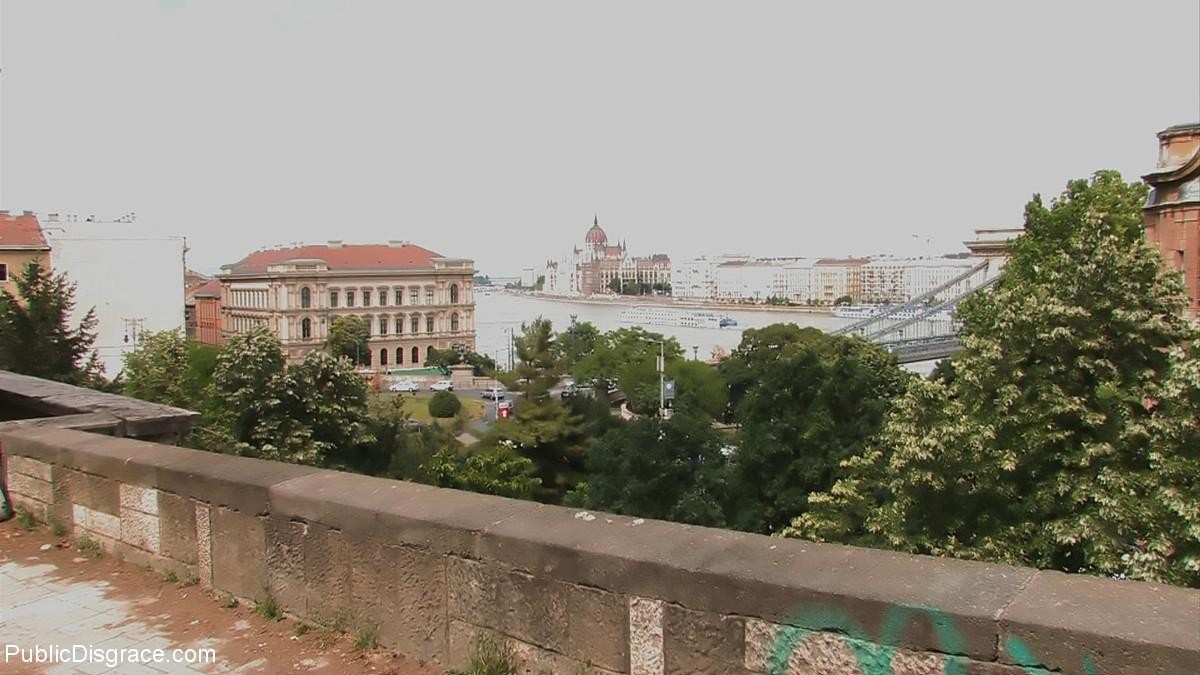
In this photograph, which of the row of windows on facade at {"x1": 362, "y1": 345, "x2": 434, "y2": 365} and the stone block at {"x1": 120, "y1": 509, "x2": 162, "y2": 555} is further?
the row of windows on facade at {"x1": 362, "y1": 345, "x2": 434, "y2": 365}

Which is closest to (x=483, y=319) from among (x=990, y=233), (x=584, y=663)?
(x=990, y=233)

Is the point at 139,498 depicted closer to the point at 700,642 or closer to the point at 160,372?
the point at 700,642

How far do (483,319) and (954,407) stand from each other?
139 m

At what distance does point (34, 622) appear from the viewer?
3898 millimetres

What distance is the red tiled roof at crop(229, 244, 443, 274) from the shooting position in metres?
105

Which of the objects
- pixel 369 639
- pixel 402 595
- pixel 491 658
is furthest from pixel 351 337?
pixel 491 658

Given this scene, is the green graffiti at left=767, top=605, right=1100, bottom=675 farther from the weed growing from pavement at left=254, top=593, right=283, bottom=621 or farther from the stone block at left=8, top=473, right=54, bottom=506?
the stone block at left=8, top=473, right=54, bottom=506

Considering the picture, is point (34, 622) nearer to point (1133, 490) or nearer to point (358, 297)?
point (1133, 490)

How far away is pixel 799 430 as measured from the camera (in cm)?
2236

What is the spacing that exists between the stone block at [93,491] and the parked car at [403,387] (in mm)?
70300

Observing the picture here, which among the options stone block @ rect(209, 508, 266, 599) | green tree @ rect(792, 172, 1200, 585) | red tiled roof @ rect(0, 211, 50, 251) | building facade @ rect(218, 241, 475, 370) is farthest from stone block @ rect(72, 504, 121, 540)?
building facade @ rect(218, 241, 475, 370)

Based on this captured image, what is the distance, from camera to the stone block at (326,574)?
3635mm

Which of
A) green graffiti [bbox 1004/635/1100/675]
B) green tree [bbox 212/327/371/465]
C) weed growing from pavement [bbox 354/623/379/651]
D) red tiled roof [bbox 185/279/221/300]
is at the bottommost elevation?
green tree [bbox 212/327/371/465]

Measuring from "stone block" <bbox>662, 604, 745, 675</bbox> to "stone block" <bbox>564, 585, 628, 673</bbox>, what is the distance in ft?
0.51
